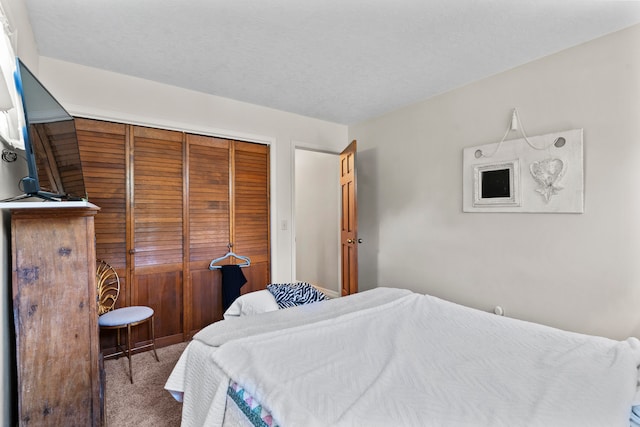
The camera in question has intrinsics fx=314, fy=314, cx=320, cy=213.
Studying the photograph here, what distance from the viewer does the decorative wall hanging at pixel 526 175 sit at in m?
2.30

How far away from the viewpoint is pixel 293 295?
225 cm

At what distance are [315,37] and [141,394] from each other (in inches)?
108

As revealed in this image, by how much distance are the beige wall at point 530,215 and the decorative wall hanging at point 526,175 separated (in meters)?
0.06

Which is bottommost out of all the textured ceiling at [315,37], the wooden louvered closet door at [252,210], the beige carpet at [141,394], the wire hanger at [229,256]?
the beige carpet at [141,394]

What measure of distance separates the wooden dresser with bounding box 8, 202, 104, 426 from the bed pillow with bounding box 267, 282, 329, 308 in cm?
107

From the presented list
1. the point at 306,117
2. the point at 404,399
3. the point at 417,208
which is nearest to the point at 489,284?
the point at 417,208

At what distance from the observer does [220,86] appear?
300 centimetres

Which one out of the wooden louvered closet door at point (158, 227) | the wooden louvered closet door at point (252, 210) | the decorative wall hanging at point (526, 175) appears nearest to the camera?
the decorative wall hanging at point (526, 175)

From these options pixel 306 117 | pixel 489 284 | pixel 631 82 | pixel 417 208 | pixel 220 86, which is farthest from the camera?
pixel 306 117

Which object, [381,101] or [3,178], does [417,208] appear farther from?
[3,178]

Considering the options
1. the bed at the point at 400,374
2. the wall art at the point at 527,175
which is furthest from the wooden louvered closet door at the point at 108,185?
the wall art at the point at 527,175

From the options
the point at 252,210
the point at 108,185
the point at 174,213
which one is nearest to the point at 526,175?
the point at 252,210

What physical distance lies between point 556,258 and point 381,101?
2.18 meters

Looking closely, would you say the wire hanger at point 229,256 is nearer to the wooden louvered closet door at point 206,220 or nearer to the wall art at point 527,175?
the wooden louvered closet door at point 206,220
